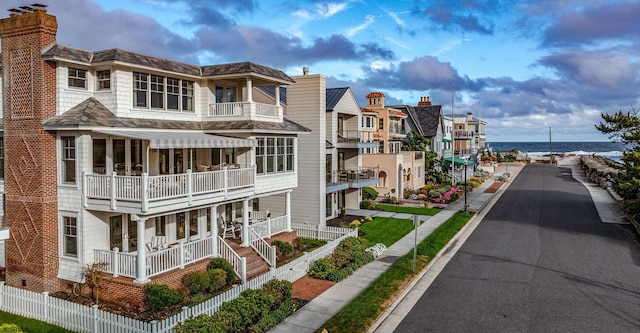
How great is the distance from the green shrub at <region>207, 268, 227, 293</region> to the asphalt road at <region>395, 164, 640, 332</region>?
23.9 ft

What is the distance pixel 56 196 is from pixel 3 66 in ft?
18.9

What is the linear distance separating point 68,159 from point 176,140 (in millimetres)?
4452

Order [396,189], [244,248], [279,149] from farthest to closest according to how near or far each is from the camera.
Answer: [396,189] < [279,149] < [244,248]

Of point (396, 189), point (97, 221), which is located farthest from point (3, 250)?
point (396, 189)

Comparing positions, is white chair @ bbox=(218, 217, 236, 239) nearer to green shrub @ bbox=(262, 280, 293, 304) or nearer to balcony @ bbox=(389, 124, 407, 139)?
green shrub @ bbox=(262, 280, 293, 304)

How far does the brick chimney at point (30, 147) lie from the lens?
693 inches

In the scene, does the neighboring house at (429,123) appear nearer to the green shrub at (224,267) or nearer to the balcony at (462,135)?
the balcony at (462,135)

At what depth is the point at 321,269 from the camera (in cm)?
2025

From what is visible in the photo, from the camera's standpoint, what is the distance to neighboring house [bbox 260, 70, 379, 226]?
29.3 metres

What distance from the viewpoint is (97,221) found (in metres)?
18.0

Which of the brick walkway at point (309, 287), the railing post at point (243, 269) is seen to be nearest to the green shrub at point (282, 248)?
the brick walkway at point (309, 287)

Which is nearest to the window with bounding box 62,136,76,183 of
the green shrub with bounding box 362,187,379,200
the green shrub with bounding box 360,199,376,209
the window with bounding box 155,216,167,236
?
the window with bounding box 155,216,167,236

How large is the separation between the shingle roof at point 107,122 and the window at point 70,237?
366cm

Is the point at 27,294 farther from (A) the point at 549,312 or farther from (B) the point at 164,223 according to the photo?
(A) the point at 549,312
